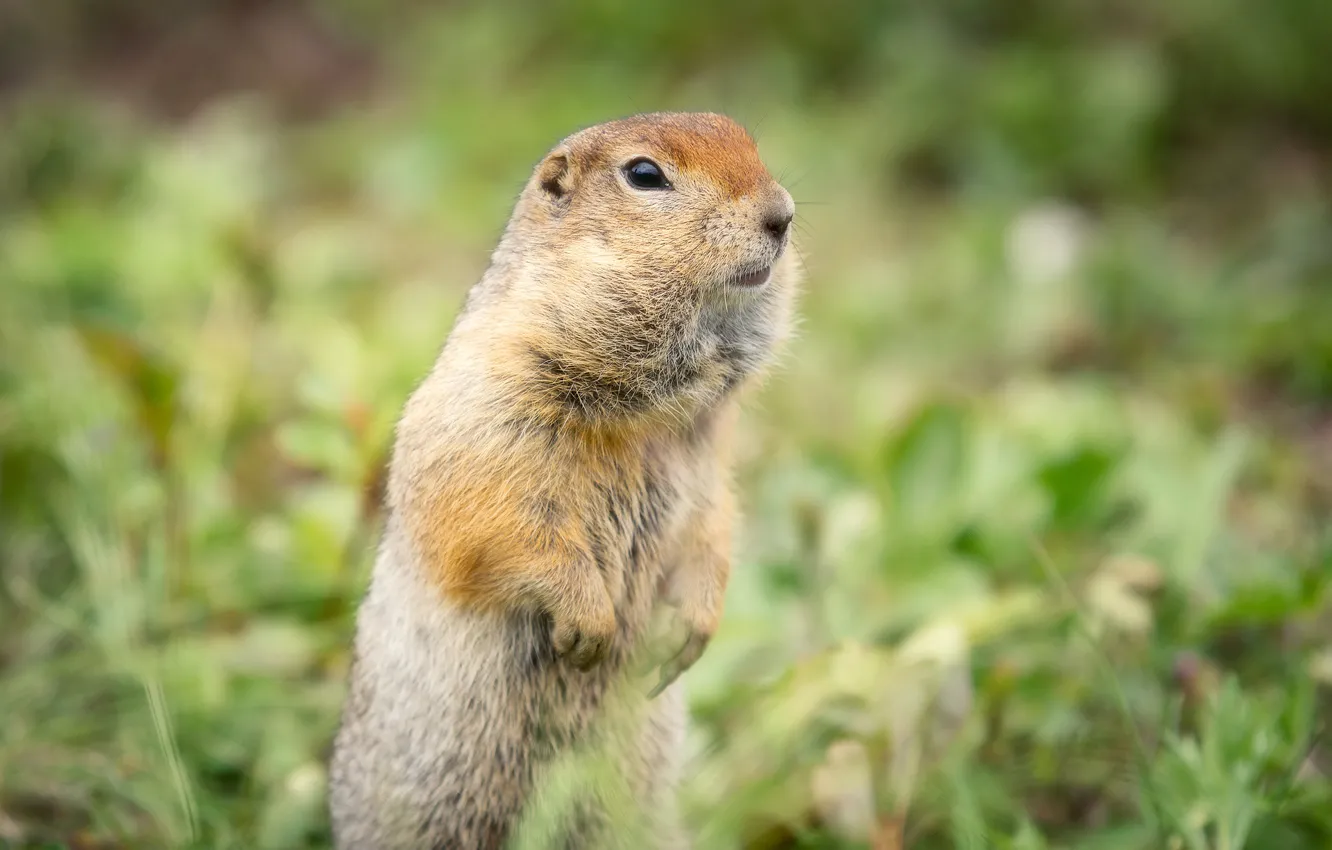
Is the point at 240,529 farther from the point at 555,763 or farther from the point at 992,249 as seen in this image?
the point at 992,249

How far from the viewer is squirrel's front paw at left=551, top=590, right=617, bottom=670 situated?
2324 mm

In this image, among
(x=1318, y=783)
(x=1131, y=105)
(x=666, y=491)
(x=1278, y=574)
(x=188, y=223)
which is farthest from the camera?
(x=1131, y=105)

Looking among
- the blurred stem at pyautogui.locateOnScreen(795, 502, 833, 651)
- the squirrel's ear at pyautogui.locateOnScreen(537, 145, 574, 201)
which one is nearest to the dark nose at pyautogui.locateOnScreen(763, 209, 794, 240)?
the squirrel's ear at pyautogui.locateOnScreen(537, 145, 574, 201)

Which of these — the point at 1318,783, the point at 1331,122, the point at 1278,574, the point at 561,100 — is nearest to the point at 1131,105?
the point at 1331,122

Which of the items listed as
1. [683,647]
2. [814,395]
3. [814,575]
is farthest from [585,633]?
[814,395]

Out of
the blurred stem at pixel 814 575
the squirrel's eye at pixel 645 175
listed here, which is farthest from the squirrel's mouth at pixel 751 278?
the blurred stem at pixel 814 575

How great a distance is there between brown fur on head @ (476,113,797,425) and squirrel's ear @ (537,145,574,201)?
0.09m

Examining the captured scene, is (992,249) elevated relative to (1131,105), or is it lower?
lower

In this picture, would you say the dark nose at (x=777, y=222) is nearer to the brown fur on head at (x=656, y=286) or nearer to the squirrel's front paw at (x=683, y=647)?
the brown fur on head at (x=656, y=286)

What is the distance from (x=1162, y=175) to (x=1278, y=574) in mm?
3846

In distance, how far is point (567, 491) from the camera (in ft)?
7.84

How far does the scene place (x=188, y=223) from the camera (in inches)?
214

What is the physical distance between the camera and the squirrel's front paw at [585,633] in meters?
2.32

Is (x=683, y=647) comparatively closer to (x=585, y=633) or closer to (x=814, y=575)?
(x=585, y=633)
